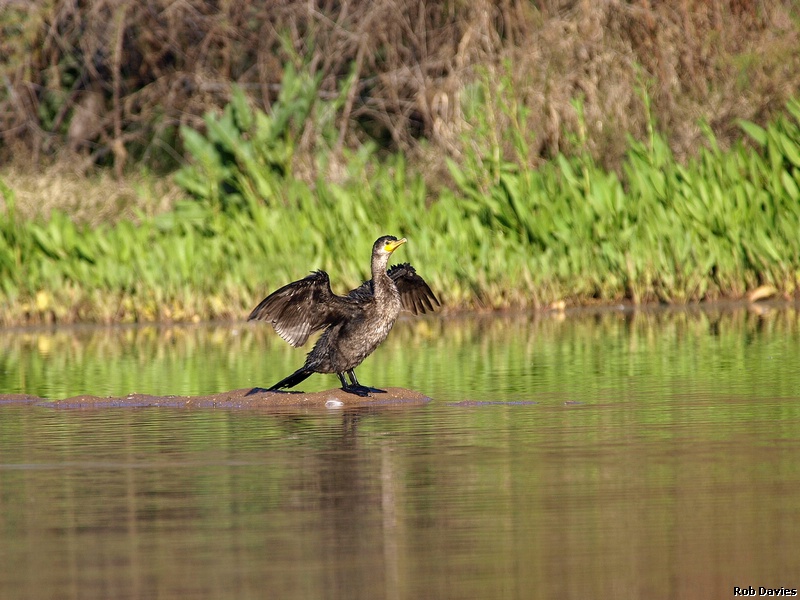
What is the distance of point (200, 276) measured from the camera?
55.7 ft

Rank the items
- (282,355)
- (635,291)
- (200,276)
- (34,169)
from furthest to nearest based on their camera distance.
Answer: (34,169)
(200,276)
(635,291)
(282,355)

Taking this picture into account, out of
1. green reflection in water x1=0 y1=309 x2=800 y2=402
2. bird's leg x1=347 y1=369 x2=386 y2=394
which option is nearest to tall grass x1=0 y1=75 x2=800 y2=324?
green reflection in water x1=0 y1=309 x2=800 y2=402

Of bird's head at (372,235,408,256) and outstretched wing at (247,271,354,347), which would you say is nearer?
outstretched wing at (247,271,354,347)

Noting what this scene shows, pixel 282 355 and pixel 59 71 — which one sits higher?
pixel 59 71

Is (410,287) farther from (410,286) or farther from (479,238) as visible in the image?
(479,238)

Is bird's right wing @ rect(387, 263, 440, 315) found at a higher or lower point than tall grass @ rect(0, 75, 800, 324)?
lower

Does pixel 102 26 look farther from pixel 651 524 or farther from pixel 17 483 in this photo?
pixel 651 524

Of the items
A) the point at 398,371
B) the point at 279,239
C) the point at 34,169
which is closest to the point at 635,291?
the point at 279,239

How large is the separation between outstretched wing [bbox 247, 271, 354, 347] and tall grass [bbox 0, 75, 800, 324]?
21.8 ft

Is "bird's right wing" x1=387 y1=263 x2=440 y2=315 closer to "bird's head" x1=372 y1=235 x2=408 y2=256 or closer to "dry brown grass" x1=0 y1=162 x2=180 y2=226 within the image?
"bird's head" x1=372 y1=235 x2=408 y2=256


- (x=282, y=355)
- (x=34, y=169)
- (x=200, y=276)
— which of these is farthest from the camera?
(x=34, y=169)

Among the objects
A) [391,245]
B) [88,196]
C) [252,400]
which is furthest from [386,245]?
[88,196]

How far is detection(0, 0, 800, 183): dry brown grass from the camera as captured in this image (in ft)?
62.4

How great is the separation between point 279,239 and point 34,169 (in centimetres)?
619
